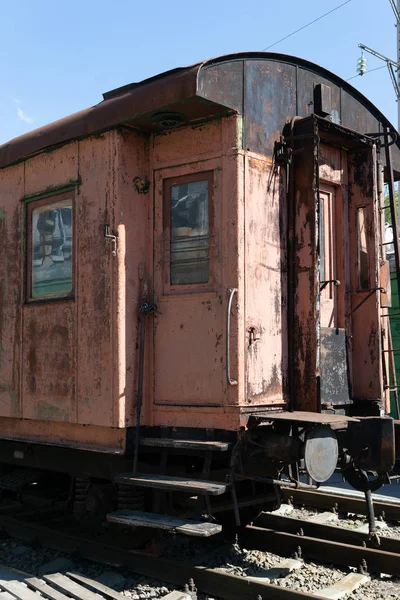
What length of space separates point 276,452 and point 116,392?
1318mm

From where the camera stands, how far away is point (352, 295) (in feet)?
18.7

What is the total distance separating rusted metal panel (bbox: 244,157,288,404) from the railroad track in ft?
4.15

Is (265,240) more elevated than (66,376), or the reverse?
(265,240)

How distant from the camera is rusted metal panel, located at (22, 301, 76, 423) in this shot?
215 inches

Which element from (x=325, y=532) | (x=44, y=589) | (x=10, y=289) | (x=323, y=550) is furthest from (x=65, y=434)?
(x=325, y=532)

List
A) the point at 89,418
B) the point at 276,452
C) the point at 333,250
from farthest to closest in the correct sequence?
the point at 333,250 → the point at 89,418 → the point at 276,452

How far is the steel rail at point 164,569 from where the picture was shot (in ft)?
14.4

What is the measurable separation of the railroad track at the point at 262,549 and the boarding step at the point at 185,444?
2.80ft

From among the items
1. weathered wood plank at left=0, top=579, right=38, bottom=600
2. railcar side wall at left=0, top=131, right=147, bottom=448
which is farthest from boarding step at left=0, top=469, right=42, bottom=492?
weathered wood plank at left=0, top=579, right=38, bottom=600

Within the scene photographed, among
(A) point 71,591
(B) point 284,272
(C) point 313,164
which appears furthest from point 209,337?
(A) point 71,591

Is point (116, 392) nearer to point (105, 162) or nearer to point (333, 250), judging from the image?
point (105, 162)

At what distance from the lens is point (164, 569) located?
4.81 metres

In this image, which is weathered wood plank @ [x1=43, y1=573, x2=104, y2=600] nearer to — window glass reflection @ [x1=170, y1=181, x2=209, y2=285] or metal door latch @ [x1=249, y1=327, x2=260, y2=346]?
metal door latch @ [x1=249, y1=327, x2=260, y2=346]

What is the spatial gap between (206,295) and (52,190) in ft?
6.07
